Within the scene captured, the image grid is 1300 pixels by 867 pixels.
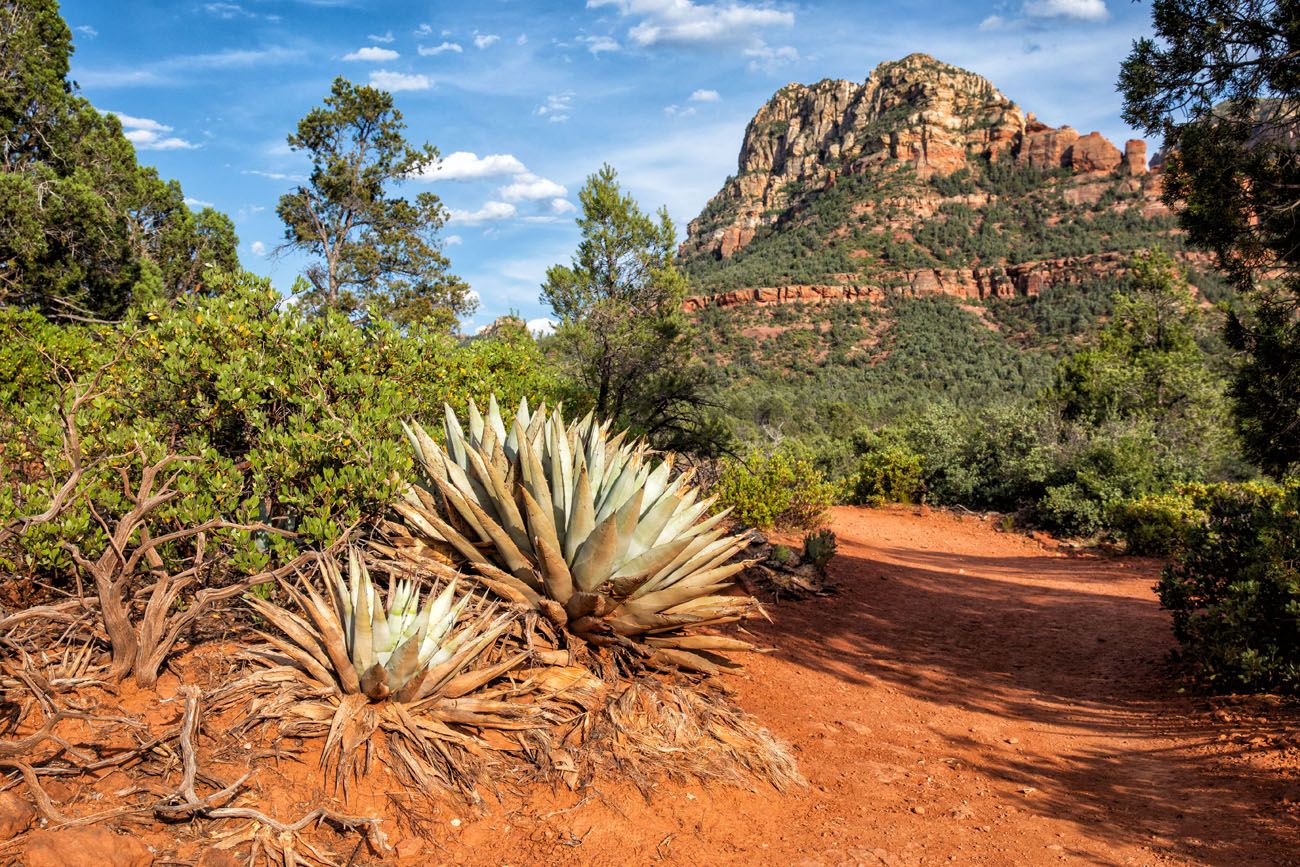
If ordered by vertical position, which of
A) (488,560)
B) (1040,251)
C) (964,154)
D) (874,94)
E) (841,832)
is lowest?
(841,832)

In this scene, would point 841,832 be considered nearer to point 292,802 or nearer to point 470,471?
point 292,802

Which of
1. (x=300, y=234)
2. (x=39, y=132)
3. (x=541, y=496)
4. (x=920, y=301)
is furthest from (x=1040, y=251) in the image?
(x=541, y=496)

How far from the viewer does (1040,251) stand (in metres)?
61.0

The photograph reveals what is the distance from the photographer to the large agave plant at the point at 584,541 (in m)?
3.76

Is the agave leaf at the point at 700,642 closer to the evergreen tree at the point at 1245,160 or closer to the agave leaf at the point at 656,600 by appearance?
the agave leaf at the point at 656,600

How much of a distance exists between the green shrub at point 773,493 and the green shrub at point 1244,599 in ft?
17.1

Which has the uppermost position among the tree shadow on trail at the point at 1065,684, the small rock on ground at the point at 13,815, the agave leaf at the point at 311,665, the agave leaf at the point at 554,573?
the agave leaf at the point at 554,573

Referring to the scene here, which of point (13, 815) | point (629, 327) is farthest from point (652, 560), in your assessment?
point (629, 327)

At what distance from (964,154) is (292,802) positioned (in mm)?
87817

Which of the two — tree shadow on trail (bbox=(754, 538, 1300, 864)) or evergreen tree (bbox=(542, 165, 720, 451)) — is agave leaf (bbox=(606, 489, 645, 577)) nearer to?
tree shadow on trail (bbox=(754, 538, 1300, 864))

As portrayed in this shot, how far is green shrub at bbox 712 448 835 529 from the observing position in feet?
33.9

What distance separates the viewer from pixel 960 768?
4008 mm

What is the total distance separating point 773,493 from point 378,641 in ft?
26.6

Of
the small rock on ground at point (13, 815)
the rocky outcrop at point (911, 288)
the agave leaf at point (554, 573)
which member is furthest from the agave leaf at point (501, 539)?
the rocky outcrop at point (911, 288)
